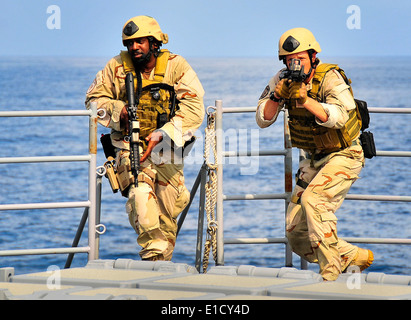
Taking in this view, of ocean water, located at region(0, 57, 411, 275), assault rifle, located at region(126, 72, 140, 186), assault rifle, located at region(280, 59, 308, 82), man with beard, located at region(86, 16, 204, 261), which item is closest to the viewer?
assault rifle, located at region(280, 59, 308, 82)

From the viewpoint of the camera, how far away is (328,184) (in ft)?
23.9

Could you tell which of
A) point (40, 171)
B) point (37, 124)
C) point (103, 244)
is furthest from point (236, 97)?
point (103, 244)

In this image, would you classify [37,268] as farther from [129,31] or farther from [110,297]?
[110,297]

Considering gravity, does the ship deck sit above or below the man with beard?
below

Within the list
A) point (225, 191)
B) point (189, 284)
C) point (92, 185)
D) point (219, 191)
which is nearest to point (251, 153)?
point (219, 191)

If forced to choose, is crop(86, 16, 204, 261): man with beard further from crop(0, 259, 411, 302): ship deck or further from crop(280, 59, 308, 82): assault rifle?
crop(0, 259, 411, 302): ship deck

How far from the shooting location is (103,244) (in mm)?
27750

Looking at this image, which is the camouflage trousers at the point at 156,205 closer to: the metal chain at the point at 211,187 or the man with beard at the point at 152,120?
the man with beard at the point at 152,120

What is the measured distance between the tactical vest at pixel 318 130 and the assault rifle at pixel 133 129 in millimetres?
1054

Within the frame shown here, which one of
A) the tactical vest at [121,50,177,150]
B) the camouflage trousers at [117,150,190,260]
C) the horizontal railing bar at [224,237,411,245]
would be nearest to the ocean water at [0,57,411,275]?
the camouflage trousers at [117,150,190,260]

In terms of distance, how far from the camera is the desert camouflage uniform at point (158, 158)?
7.71 metres

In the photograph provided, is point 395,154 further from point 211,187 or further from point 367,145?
point 211,187

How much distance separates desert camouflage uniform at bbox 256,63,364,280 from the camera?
7.21 meters
